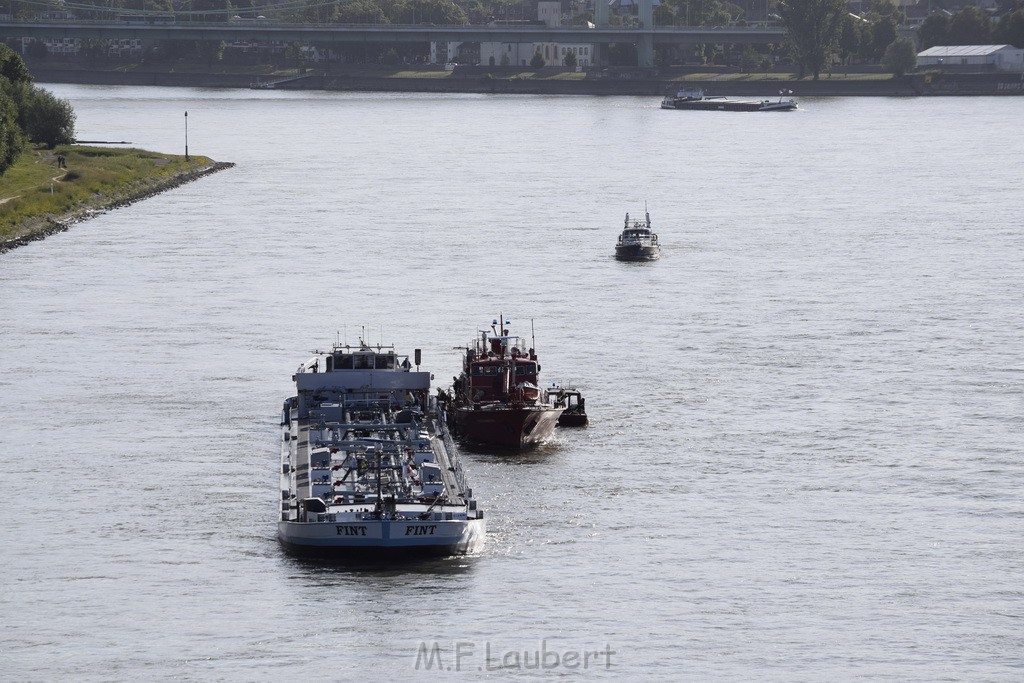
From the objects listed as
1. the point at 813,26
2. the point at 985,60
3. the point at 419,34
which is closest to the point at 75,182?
the point at 419,34

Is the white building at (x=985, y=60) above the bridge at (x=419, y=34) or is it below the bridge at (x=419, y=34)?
below

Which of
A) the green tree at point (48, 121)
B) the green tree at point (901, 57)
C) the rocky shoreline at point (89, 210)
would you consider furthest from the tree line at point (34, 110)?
the green tree at point (901, 57)

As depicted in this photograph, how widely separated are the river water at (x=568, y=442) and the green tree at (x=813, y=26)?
322ft

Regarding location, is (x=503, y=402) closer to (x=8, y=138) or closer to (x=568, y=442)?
(x=568, y=442)

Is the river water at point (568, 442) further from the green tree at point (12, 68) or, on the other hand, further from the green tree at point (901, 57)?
the green tree at point (901, 57)

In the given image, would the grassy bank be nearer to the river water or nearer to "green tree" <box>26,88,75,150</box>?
"green tree" <box>26,88,75,150</box>

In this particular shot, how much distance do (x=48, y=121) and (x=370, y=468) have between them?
80285 mm

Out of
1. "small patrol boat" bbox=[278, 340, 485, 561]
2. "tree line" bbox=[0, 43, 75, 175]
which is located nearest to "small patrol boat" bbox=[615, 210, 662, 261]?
"small patrol boat" bbox=[278, 340, 485, 561]

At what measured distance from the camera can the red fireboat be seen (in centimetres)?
4228

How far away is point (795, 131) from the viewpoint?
148m

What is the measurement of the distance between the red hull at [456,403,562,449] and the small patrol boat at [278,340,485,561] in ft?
2.50

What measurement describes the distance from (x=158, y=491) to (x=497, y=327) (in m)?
19.1

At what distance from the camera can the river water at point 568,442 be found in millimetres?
30531

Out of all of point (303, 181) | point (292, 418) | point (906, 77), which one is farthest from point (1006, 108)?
point (292, 418)
